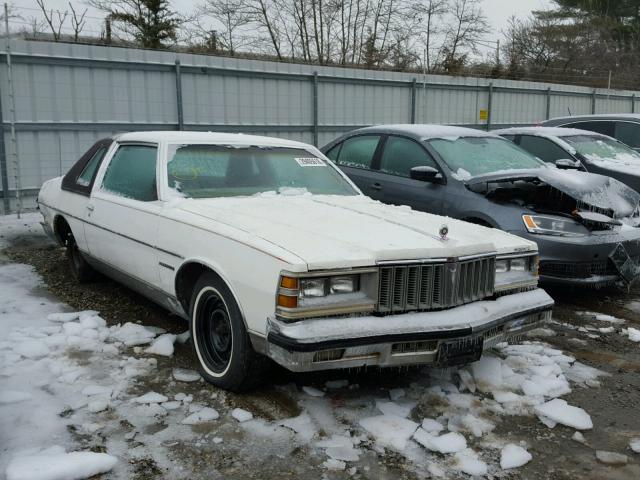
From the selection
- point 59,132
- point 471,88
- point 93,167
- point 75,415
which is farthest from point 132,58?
point 471,88

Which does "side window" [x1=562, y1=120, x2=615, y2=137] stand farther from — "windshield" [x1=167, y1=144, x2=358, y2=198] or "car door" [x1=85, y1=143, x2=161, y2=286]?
"car door" [x1=85, y1=143, x2=161, y2=286]

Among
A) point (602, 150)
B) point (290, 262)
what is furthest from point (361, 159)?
point (290, 262)

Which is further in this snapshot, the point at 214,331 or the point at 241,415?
the point at 214,331

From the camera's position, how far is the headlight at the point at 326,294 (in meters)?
2.96

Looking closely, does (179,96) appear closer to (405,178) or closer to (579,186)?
(405,178)

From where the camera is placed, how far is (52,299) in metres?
5.25

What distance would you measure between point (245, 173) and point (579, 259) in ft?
9.35

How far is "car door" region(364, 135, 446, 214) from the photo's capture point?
19.7 feet

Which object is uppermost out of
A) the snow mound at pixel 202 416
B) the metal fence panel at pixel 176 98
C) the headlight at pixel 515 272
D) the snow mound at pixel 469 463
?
the metal fence panel at pixel 176 98

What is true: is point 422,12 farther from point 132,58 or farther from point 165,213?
point 165,213

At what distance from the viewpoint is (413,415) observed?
328 centimetres

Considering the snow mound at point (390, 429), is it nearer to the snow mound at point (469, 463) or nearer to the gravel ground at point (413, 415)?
the gravel ground at point (413, 415)

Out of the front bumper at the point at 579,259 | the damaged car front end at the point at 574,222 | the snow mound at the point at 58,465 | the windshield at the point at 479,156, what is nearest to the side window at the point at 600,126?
the windshield at the point at 479,156

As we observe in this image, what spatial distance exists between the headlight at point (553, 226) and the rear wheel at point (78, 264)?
3.95 meters
